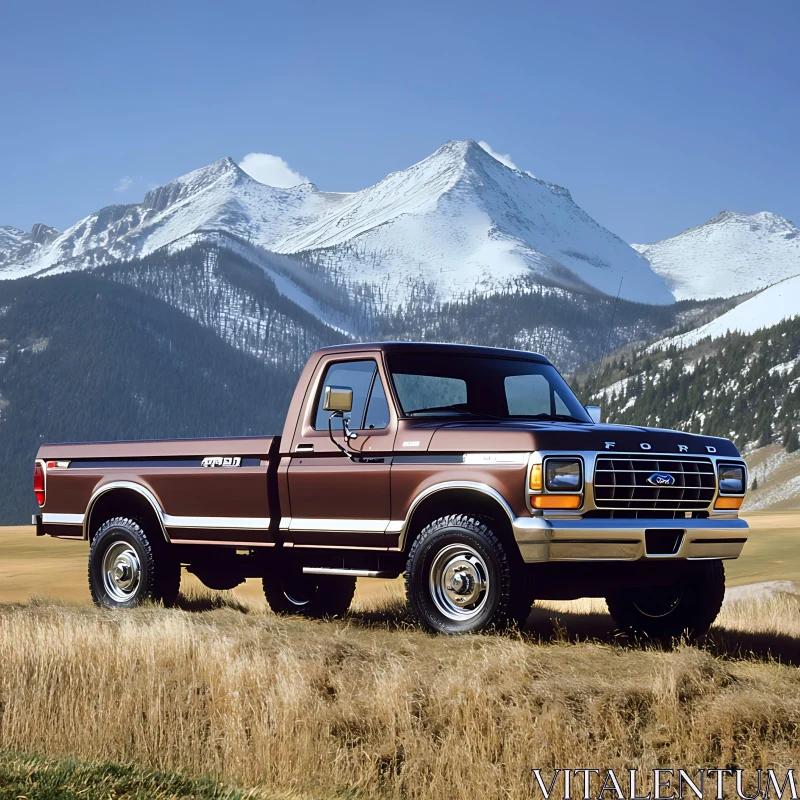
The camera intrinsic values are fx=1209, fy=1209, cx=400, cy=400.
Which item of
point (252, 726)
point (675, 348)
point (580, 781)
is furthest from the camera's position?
point (675, 348)

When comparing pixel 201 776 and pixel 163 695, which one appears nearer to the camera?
pixel 201 776

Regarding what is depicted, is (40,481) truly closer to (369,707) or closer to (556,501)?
(369,707)

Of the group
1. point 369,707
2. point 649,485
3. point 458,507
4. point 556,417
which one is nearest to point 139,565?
point 458,507

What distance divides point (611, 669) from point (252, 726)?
8.64 ft

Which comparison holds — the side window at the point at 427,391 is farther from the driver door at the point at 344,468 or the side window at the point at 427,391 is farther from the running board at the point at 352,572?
the running board at the point at 352,572

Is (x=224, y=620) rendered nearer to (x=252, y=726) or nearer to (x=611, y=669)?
(x=252, y=726)

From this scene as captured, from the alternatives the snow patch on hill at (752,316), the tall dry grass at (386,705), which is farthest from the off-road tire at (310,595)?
the snow patch on hill at (752,316)

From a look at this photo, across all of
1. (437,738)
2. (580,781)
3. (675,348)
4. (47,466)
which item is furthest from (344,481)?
(675,348)

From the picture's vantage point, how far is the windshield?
10461 millimetres

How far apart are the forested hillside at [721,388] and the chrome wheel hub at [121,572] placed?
10982 cm

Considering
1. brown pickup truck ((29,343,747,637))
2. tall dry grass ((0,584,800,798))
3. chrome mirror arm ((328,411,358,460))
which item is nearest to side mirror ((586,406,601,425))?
brown pickup truck ((29,343,747,637))

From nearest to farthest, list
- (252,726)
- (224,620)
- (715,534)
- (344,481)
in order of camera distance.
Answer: (252,726)
(715,534)
(344,481)
(224,620)

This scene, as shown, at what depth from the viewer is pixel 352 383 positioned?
1067 centimetres

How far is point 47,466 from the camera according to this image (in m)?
13.1
